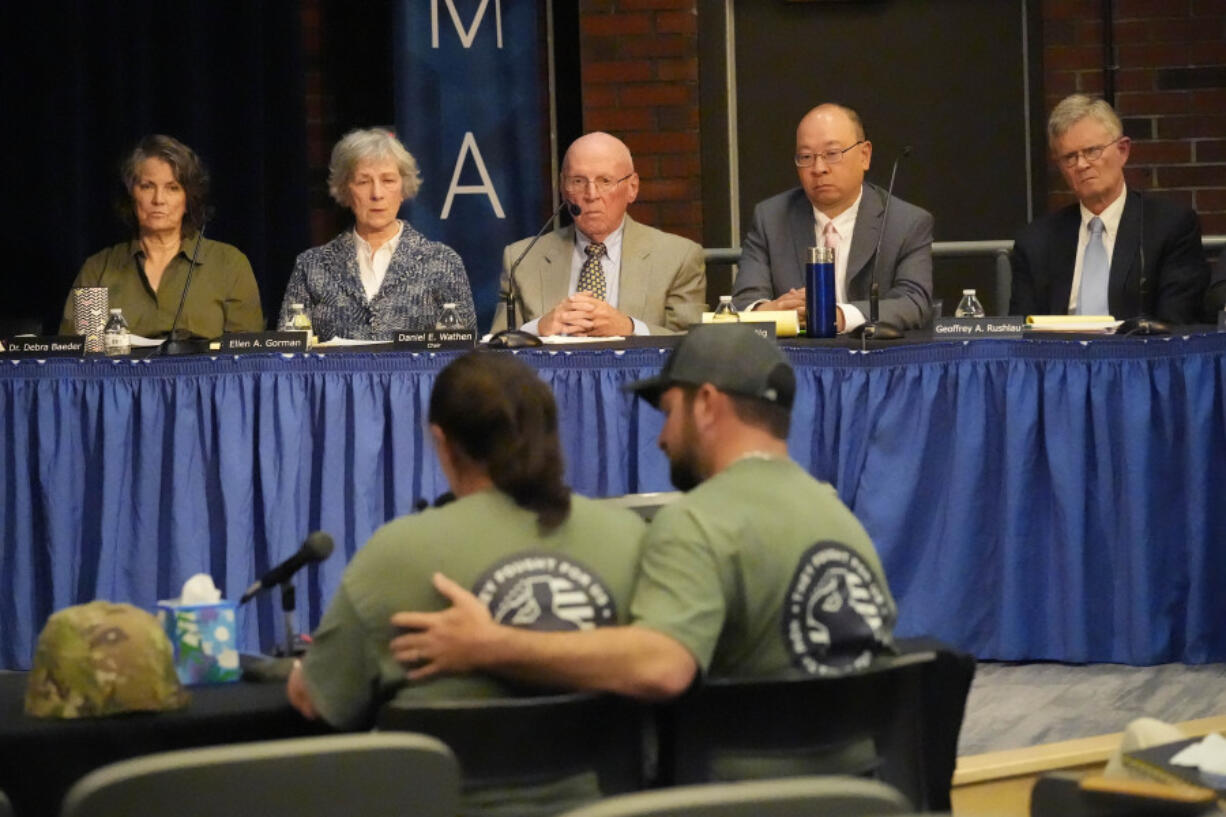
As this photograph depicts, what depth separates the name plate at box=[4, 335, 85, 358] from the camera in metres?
4.18

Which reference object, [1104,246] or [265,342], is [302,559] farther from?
[1104,246]

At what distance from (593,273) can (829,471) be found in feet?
3.94

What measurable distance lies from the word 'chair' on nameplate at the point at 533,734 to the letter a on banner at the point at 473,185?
441 cm

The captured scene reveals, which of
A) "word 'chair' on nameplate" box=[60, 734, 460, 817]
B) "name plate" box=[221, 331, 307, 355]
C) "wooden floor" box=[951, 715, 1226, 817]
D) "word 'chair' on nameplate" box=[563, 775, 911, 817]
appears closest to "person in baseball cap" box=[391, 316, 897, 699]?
"word 'chair' on nameplate" box=[60, 734, 460, 817]

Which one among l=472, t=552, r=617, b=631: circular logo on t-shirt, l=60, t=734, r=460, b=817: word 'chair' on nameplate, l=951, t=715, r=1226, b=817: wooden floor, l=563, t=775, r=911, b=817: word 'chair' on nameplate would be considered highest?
l=472, t=552, r=617, b=631: circular logo on t-shirt

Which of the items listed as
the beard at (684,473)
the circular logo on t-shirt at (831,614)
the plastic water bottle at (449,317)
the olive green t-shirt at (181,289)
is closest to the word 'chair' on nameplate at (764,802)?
the circular logo on t-shirt at (831,614)

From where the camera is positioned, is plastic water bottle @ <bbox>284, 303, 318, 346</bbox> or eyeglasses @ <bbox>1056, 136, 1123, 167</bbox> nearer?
plastic water bottle @ <bbox>284, 303, 318, 346</bbox>

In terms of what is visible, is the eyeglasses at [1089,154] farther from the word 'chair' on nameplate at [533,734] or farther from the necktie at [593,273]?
the word 'chair' on nameplate at [533,734]

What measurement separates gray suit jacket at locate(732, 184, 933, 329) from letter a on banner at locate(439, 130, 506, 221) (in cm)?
141

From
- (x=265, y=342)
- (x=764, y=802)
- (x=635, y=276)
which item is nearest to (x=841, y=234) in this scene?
(x=635, y=276)

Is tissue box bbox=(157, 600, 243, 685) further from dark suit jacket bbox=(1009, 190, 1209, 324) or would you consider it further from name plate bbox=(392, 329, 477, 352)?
dark suit jacket bbox=(1009, 190, 1209, 324)

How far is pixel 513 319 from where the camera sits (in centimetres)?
468

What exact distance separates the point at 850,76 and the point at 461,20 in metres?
1.42

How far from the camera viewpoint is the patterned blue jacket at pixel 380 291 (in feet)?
16.1
